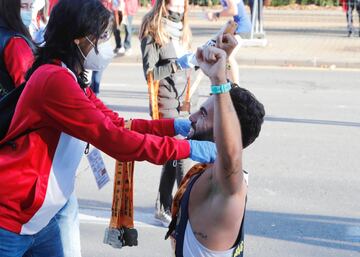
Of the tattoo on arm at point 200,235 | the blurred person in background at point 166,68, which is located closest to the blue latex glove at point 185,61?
the blurred person in background at point 166,68

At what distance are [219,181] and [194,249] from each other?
0.27m

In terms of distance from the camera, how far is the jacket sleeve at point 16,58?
4039 mm

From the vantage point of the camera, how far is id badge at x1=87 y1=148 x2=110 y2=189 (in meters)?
3.65

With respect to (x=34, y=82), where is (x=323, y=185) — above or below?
below

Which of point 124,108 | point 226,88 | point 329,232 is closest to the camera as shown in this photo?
point 226,88

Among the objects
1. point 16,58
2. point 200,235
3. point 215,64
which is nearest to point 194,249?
point 200,235

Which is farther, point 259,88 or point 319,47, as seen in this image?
point 319,47

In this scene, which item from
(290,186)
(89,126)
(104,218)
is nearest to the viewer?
(89,126)

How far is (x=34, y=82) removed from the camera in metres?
2.95

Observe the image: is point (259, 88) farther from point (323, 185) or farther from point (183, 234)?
point (183, 234)

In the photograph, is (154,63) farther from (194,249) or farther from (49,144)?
(194,249)

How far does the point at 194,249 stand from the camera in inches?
103

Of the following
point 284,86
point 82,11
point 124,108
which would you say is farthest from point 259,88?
point 82,11

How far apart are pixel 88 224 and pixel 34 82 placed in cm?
313
